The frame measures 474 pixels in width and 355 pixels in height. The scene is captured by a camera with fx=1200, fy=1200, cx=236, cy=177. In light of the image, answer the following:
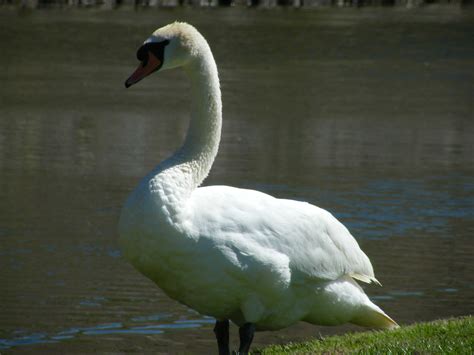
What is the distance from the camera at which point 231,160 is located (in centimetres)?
1683

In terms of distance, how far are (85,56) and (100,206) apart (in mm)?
20343

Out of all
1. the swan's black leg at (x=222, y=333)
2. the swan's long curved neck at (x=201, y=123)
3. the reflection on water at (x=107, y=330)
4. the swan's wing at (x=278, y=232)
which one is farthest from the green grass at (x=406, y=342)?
the reflection on water at (x=107, y=330)

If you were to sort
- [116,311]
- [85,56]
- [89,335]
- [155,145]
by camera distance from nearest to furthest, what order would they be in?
1. [89,335]
2. [116,311]
3. [155,145]
4. [85,56]

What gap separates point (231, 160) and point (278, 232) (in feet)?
32.4

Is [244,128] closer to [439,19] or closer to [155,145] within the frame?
[155,145]

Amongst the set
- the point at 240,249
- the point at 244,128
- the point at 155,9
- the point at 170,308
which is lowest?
the point at 155,9

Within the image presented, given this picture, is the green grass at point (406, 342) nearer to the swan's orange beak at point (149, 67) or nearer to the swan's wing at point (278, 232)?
the swan's wing at point (278, 232)

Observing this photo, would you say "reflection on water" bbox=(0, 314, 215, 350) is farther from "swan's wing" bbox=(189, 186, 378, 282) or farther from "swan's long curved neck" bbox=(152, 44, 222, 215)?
"swan's long curved neck" bbox=(152, 44, 222, 215)

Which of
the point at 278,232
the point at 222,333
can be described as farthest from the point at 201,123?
the point at 222,333

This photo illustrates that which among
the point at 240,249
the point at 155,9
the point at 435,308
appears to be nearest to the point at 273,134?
the point at 435,308

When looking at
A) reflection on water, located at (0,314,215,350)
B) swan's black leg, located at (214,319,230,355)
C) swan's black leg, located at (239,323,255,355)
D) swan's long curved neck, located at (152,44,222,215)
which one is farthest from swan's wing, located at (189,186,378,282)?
reflection on water, located at (0,314,215,350)

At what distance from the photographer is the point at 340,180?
51.2ft

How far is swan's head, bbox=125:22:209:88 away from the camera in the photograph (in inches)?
276

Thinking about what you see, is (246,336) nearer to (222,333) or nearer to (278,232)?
(222,333)
